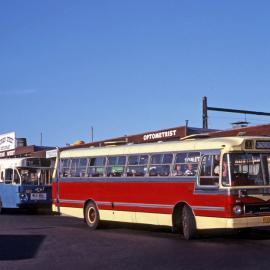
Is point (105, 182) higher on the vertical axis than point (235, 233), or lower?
higher

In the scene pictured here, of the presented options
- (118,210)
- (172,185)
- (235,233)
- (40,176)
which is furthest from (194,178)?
(40,176)

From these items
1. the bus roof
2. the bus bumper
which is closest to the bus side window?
the bus roof

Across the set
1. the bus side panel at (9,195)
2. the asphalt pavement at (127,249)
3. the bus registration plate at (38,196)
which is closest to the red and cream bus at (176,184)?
the asphalt pavement at (127,249)

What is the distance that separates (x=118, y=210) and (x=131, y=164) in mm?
1417

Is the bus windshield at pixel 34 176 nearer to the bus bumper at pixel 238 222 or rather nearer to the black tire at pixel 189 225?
the black tire at pixel 189 225

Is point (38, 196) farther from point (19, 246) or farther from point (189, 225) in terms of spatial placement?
point (189, 225)

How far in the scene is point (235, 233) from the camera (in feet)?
52.4

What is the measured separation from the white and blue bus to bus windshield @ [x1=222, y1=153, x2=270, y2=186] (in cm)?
1340

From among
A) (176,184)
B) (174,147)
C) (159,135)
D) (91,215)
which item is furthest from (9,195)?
(176,184)

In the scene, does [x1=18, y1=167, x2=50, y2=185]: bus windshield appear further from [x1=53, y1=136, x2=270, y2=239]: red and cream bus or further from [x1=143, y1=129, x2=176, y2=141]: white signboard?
[x1=53, y1=136, x2=270, y2=239]: red and cream bus

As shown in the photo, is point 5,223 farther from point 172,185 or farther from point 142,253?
point 142,253

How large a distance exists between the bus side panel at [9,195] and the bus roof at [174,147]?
5.57m

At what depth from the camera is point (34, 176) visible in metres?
26.1

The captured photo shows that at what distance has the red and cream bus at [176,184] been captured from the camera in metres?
13.7
